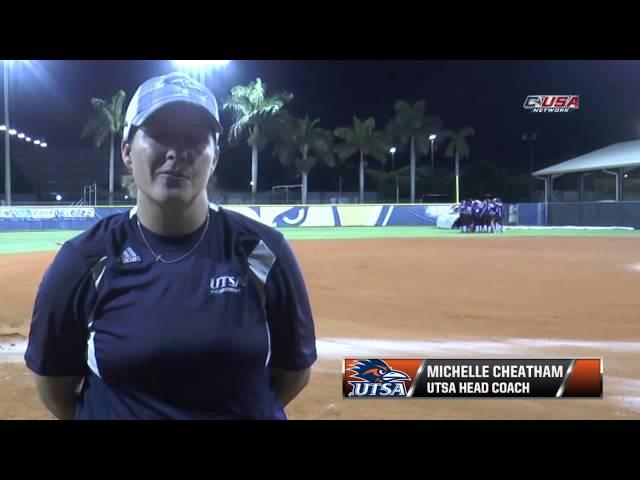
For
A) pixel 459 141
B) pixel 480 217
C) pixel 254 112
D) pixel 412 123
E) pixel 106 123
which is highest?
pixel 412 123

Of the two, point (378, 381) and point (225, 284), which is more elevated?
point (225, 284)

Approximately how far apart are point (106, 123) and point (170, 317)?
2310 millimetres

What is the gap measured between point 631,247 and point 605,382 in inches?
404

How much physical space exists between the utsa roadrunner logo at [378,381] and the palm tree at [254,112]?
1756 mm

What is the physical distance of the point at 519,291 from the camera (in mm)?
6387

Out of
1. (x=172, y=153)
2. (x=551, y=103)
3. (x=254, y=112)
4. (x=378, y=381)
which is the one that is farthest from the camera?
(x=254, y=112)

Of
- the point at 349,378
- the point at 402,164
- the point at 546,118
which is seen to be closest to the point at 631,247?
the point at 402,164

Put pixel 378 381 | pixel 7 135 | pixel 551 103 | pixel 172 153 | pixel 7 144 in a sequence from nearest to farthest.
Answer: pixel 172 153, pixel 378 381, pixel 551 103, pixel 7 135, pixel 7 144

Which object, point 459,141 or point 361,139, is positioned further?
point 361,139

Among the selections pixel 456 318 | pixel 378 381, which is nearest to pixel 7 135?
pixel 378 381

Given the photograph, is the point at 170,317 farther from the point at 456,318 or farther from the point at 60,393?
the point at 456,318

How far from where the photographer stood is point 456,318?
5.00 metres

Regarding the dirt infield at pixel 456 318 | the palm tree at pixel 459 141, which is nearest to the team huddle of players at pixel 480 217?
the dirt infield at pixel 456 318
